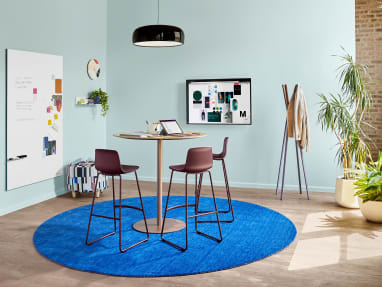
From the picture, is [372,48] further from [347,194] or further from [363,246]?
[363,246]


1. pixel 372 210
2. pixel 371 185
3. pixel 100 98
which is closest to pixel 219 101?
pixel 100 98

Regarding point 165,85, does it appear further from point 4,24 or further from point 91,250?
point 91,250

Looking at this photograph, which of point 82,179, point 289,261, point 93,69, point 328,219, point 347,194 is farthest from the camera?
point 93,69

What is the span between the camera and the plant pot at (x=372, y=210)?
4406mm

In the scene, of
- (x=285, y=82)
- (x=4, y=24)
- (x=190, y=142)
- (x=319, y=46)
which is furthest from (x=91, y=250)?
(x=319, y=46)

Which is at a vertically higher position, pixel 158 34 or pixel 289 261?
pixel 158 34

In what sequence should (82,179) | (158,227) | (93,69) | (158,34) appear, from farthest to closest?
(93,69) → (82,179) → (158,227) → (158,34)

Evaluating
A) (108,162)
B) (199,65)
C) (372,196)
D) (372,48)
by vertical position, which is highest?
(372,48)

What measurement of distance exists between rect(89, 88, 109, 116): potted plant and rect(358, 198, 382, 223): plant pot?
423 cm

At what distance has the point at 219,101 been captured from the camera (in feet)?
21.0

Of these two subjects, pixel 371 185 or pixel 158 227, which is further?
pixel 371 185

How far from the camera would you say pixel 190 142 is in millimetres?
6719

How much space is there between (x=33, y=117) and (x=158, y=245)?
8.55 ft

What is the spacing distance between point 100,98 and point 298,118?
3.18m
